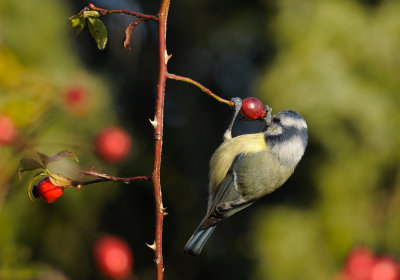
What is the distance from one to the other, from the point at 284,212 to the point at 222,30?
2.36 m

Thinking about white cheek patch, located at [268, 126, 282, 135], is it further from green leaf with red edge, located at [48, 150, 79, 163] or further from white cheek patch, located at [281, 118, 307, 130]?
green leaf with red edge, located at [48, 150, 79, 163]

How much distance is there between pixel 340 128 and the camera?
3.51 meters

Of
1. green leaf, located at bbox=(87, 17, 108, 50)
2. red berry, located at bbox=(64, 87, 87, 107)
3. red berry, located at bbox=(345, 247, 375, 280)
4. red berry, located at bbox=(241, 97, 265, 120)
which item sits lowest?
red berry, located at bbox=(345, 247, 375, 280)

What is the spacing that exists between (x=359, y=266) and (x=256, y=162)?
89 cm

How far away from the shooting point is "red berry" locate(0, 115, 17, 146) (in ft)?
5.23

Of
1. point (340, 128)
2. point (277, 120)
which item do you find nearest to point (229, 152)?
point (277, 120)

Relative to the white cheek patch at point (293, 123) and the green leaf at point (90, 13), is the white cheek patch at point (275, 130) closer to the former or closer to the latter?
the white cheek patch at point (293, 123)

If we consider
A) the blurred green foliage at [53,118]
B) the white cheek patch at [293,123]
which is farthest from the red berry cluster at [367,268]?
the blurred green foliage at [53,118]

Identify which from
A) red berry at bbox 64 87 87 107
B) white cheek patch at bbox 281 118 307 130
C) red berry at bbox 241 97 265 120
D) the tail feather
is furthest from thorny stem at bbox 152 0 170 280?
red berry at bbox 64 87 87 107

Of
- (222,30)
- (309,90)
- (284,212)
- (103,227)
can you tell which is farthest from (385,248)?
(222,30)

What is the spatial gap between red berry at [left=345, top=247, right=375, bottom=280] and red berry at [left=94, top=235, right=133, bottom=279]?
1230mm

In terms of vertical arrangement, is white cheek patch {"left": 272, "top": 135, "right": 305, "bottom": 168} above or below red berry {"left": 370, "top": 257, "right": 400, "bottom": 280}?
above

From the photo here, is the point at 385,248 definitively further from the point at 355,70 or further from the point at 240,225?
the point at 240,225

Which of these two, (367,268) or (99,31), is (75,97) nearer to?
(99,31)
